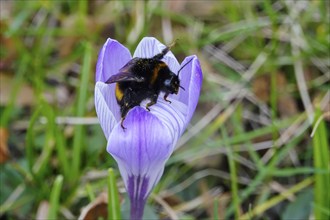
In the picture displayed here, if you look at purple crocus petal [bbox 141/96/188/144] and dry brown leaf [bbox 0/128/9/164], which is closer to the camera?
purple crocus petal [bbox 141/96/188/144]

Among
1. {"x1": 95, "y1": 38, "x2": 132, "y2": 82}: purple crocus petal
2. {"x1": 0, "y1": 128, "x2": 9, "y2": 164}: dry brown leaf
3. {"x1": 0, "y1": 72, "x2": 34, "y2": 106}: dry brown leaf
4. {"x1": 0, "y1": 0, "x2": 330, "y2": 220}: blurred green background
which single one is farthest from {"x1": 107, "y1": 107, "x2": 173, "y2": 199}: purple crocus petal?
{"x1": 0, "y1": 72, "x2": 34, "y2": 106}: dry brown leaf

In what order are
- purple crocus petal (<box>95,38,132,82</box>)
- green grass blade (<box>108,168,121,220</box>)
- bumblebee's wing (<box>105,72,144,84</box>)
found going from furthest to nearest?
green grass blade (<box>108,168,121,220</box>)
purple crocus petal (<box>95,38,132,82</box>)
bumblebee's wing (<box>105,72,144,84</box>)

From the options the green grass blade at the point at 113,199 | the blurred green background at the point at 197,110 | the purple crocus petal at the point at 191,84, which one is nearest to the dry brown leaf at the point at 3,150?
the blurred green background at the point at 197,110

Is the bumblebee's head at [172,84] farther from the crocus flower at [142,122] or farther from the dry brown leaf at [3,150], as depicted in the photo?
the dry brown leaf at [3,150]

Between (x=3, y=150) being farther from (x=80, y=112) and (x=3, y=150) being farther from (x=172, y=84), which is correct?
(x=172, y=84)

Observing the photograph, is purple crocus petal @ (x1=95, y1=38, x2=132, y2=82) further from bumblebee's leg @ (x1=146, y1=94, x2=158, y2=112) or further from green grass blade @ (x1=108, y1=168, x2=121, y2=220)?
green grass blade @ (x1=108, y1=168, x2=121, y2=220)
